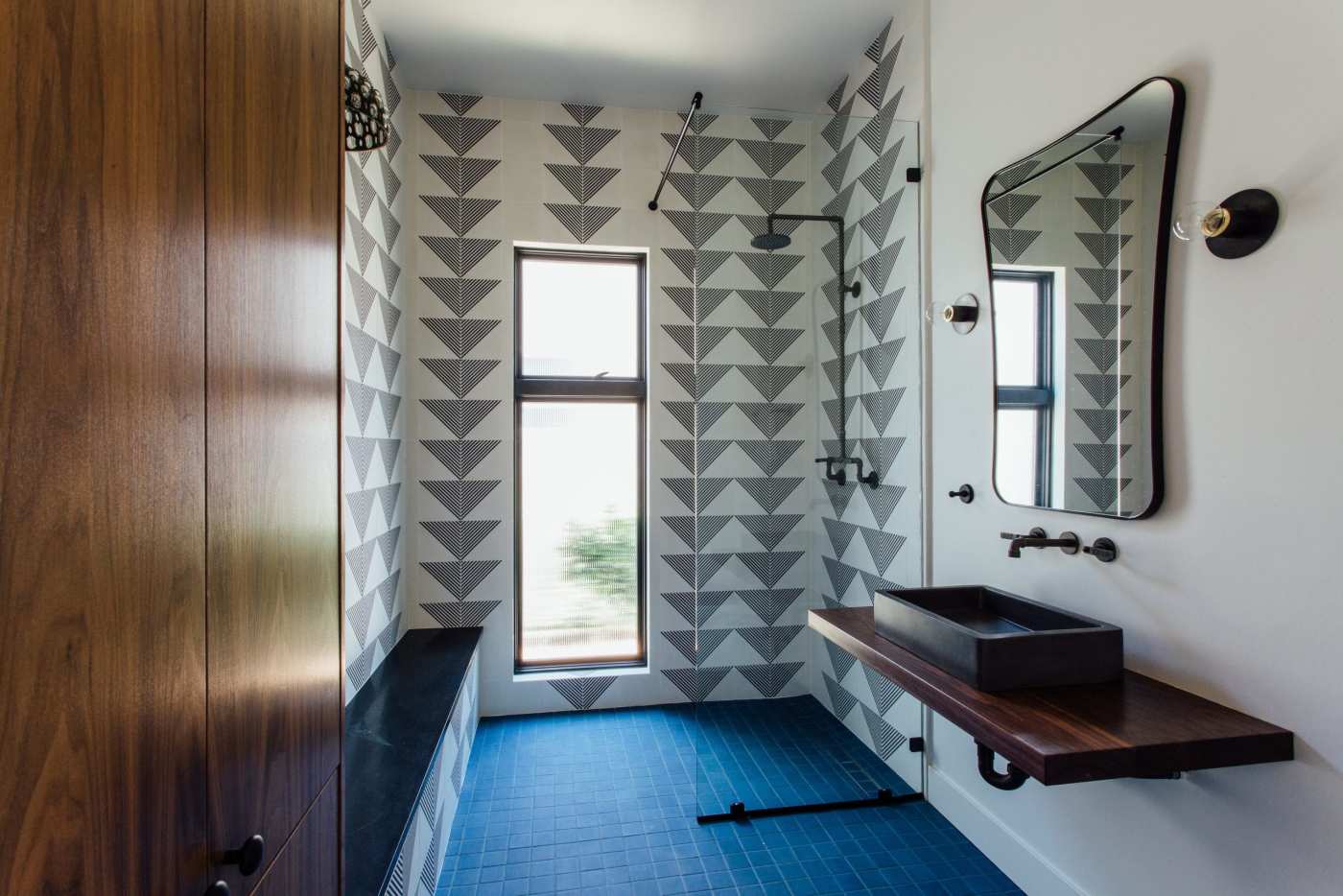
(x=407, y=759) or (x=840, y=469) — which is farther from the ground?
(x=840, y=469)

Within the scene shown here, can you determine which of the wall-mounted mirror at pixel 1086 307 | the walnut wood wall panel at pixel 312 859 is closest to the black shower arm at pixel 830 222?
the wall-mounted mirror at pixel 1086 307

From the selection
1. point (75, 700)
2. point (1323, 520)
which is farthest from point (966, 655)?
point (75, 700)

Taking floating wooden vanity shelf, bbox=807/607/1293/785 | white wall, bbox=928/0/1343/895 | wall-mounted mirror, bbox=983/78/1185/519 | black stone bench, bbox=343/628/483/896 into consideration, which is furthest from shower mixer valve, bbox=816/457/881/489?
black stone bench, bbox=343/628/483/896

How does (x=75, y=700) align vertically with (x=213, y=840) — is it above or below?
above

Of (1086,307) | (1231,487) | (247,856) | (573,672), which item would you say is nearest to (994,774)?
(1231,487)

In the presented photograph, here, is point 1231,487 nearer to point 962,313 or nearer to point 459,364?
point 962,313

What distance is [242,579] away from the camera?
0.70 m

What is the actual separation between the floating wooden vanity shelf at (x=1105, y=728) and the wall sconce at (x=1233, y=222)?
91cm

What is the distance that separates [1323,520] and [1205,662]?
0.38 meters

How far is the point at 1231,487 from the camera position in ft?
4.13

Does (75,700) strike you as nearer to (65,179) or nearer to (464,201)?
(65,179)

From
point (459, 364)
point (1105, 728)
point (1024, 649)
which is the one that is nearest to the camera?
point (1105, 728)

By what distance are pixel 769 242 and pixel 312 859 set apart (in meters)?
2.25

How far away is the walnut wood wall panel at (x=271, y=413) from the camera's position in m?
0.65
